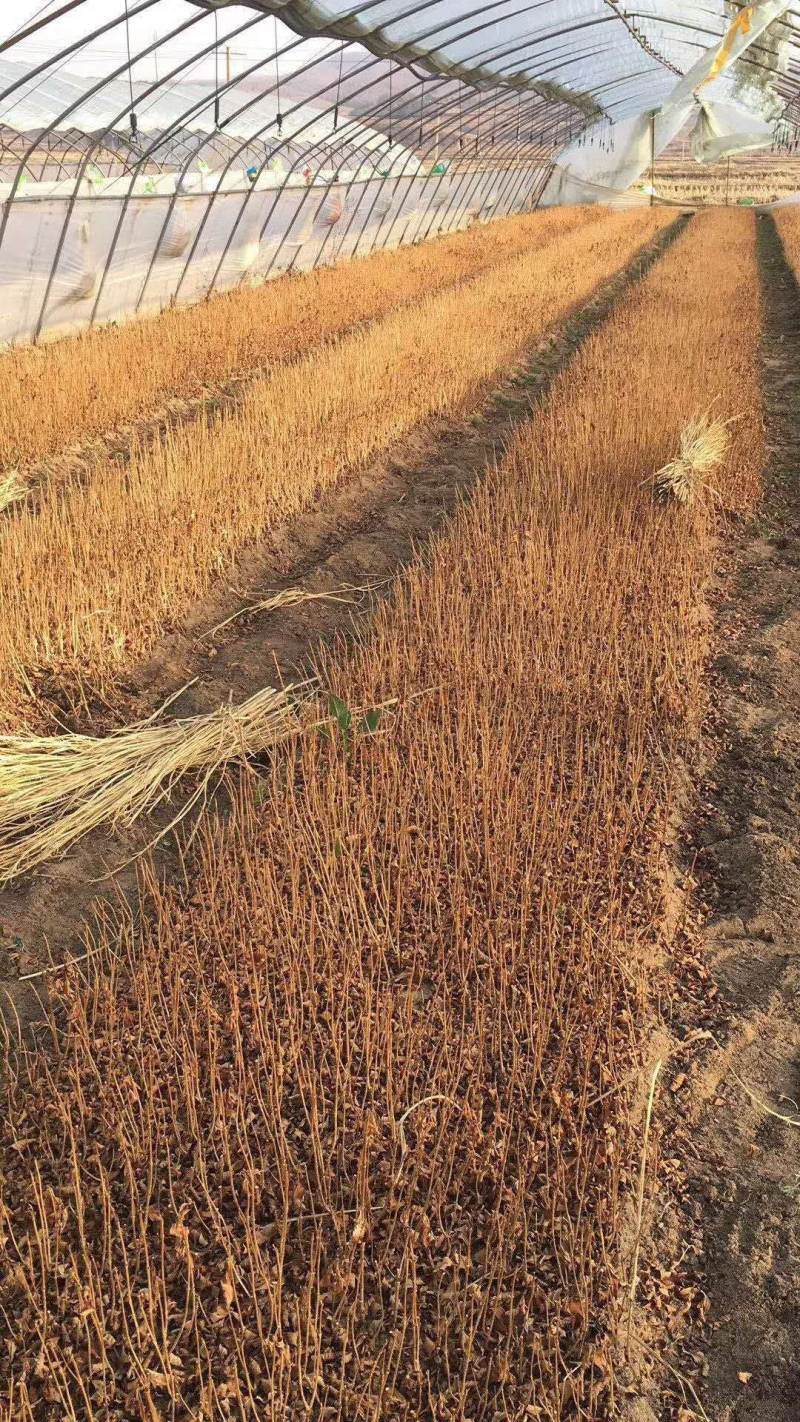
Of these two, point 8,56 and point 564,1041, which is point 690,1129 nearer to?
point 564,1041

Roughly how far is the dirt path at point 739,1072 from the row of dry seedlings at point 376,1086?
0.13 m

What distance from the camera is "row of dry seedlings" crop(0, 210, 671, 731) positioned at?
4152 mm

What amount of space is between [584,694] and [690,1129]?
183cm

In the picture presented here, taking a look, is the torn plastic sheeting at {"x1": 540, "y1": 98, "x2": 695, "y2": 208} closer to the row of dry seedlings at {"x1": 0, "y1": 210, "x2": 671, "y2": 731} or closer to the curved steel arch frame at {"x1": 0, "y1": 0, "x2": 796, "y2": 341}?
the curved steel arch frame at {"x1": 0, "y1": 0, "x2": 796, "y2": 341}

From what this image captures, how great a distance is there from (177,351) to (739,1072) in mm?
8286

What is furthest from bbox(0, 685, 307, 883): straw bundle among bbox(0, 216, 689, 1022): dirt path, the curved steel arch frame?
the curved steel arch frame

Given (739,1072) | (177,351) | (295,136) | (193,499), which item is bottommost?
(739,1072)

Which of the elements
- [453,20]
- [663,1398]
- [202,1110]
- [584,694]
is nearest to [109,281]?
[453,20]

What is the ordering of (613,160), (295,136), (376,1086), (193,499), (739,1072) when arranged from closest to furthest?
(376,1086) → (739,1072) → (193,499) → (295,136) → (613,160)

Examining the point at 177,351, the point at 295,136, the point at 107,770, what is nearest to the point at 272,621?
the point at 107,770

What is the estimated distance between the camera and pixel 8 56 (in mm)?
15602

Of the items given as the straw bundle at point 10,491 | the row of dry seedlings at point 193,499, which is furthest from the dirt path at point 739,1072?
the straw bundle at point 10,491

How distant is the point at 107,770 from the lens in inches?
135

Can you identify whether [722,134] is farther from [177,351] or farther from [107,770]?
[107,770]
